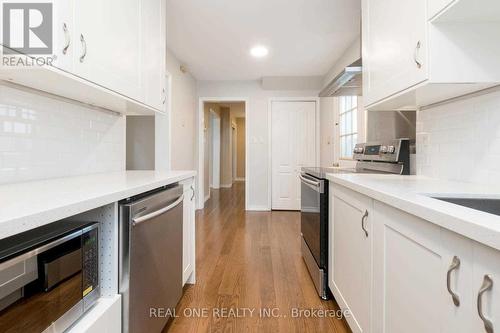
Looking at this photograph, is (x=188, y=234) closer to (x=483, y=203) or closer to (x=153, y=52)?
(x=153, y=52)

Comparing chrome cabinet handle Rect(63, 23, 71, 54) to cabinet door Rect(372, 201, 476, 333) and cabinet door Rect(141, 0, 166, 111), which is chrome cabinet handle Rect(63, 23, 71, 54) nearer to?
cabinet door Rect(141, 0, 166, 111)

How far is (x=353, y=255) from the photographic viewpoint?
1.28 m

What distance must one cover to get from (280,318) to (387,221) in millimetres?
976

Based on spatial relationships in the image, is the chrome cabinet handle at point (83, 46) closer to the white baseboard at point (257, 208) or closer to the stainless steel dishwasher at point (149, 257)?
→ the stainless steel dishwasher at point (149, 257)

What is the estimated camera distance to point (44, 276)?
65cm

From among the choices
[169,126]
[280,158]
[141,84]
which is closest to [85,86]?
[141,84]

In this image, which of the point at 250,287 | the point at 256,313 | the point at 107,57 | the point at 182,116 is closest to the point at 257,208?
the point at 182,116

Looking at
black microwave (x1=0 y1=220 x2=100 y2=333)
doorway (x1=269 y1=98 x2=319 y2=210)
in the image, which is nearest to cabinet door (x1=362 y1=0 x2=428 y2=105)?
black microwave (x1=0 y1=220 x2=100 y2=333)

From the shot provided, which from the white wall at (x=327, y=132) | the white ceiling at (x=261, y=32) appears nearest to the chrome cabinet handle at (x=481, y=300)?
the white ceiling at (x=261, y=32)

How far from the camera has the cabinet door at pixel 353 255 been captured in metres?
1.12

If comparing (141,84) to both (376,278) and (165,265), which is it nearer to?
(165,265)

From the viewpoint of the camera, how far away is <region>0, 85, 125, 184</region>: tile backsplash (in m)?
1.12

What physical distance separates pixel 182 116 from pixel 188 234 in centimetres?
242

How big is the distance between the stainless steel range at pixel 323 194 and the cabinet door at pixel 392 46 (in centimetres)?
42
